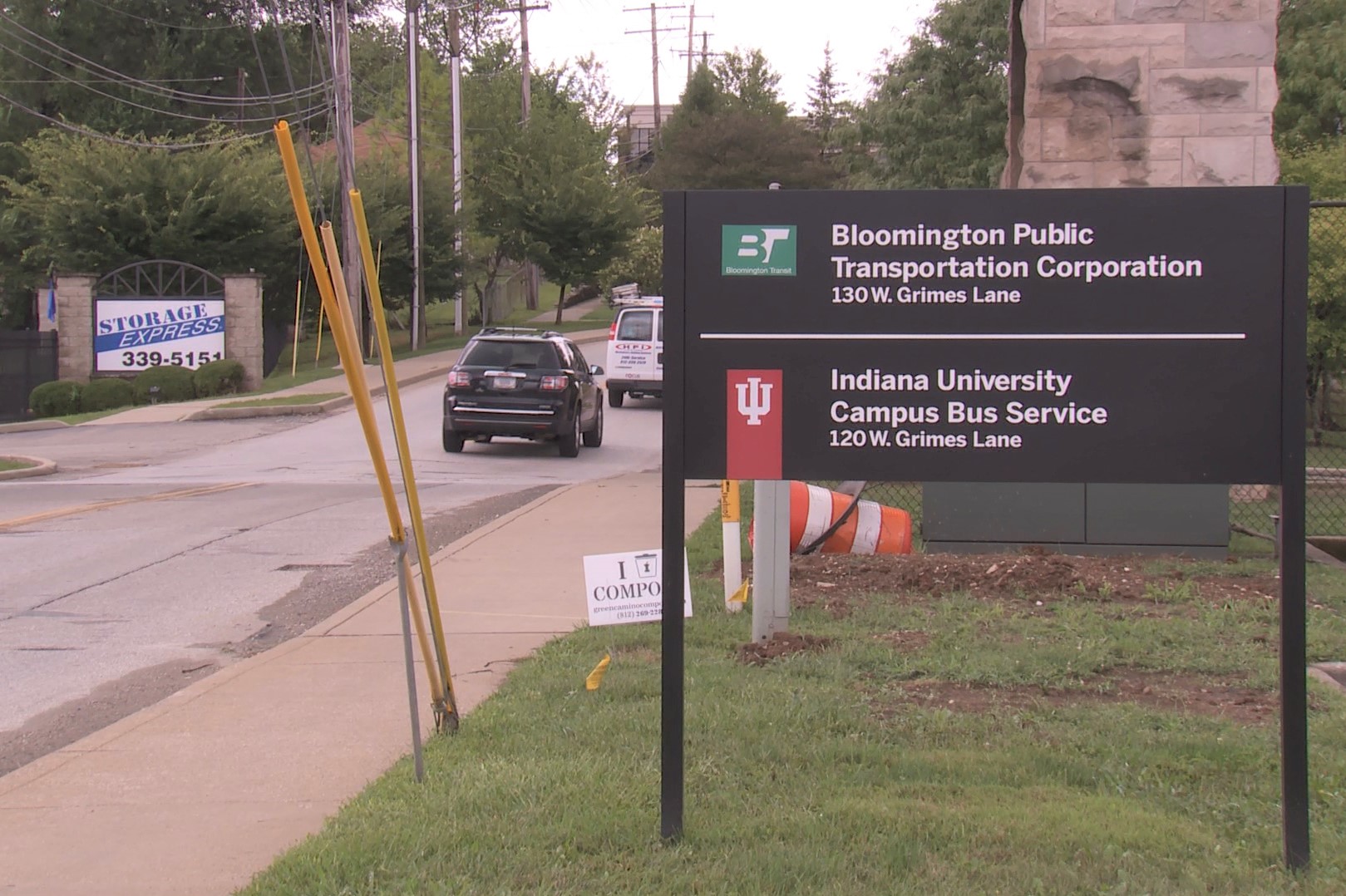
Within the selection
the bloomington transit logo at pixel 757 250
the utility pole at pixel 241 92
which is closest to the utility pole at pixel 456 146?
the utility pole at pixel 241 92

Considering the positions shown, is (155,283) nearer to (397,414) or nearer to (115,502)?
(115,502)

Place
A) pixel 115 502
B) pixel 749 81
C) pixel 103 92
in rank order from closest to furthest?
pixel 115 502
pixel 103 92
pixel 749 81

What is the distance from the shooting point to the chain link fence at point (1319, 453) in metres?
11.2

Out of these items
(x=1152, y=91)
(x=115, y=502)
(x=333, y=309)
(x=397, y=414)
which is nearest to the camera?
(x=333, y=309)

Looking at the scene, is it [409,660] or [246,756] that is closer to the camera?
[409,660]

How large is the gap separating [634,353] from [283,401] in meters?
6.58

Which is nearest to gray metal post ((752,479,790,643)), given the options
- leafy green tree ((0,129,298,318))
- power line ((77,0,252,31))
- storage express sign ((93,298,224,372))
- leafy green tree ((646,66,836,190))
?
storage express sign ((93,298,224,372))

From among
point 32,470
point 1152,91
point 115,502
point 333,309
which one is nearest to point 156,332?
point 32,470

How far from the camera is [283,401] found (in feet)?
83.8

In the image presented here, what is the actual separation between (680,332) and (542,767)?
172 cm

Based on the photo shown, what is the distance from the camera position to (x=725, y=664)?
21.5 ft

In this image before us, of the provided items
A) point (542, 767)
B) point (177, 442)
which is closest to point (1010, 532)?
point (542, 767)

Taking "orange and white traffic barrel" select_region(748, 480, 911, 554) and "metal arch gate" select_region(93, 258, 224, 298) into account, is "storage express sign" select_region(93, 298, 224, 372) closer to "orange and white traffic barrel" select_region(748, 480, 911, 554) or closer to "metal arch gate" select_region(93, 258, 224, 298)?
"metal arch gate" select_region(93, 258, 224, 298)

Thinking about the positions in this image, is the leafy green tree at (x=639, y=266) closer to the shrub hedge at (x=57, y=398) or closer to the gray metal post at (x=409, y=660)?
the shrub hedge at (x=57, y=398)
